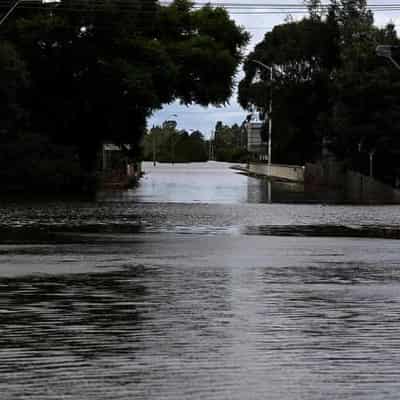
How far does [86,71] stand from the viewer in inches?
2349

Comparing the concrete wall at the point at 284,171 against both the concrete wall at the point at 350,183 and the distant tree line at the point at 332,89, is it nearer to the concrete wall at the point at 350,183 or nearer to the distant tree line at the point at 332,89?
the distant tree line at the point at 332,89

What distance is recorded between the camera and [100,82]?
193 ft

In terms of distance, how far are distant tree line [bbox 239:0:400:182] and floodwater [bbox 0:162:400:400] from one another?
Answer: 1494 inches

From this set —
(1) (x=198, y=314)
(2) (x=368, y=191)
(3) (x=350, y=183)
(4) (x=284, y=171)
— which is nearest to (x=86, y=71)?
(2) (x=368, y=191)

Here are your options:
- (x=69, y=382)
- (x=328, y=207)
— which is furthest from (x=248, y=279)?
(x=328, y=207)

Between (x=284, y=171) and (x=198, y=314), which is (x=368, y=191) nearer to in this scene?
(x=284, y=171)

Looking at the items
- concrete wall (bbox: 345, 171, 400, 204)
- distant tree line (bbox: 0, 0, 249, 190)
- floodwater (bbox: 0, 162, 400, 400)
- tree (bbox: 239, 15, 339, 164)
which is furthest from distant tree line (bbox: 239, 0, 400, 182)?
floodwater (bbox: 0, 162, 400, 400)

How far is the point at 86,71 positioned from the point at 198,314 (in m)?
47.4

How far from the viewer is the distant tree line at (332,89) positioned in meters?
66.4

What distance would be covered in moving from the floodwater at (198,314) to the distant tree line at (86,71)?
27147 mm

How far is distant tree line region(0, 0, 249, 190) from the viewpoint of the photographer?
5572cm

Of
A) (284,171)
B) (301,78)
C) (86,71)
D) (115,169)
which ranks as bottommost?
(284,171)

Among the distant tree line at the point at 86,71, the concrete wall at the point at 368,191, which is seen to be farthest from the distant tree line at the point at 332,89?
the distant tree line at the point at 86,71

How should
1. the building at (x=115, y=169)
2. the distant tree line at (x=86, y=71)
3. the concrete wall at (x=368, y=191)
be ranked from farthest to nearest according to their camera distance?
the building at (x=115, y=169)
the distant tree line at (x=86, y=71)
the concrete wall at (x=368, y=191)
